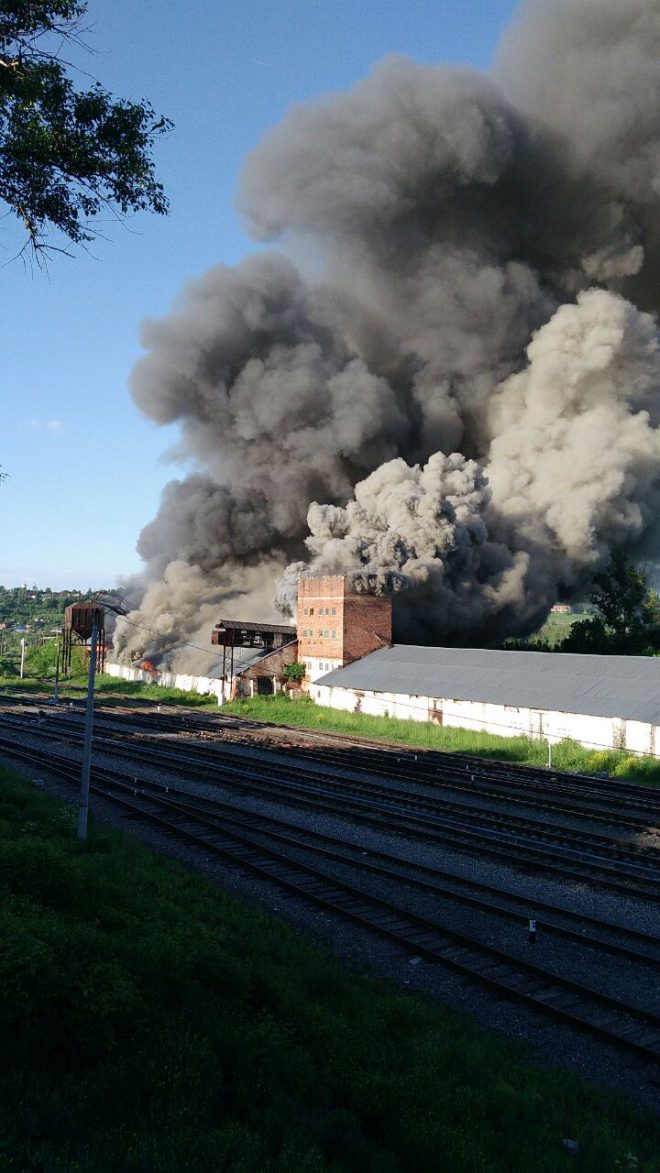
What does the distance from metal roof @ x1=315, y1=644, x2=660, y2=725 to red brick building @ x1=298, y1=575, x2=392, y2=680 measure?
92 centimetres

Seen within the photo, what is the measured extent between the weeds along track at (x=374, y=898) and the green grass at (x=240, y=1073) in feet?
4.35

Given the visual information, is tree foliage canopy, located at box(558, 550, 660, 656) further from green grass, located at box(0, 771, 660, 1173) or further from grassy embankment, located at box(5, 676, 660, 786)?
green grass, located at box(0, 771, 660, 1173)

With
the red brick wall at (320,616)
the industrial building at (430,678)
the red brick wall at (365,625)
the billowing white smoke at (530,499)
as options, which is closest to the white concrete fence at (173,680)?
the industrial building at (430,678)

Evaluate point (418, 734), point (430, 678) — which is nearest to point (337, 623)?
point (430, 678)

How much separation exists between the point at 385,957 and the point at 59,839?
637 cm

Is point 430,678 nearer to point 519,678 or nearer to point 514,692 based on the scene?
point 519,678

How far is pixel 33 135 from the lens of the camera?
493 inches

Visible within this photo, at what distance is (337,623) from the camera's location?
45.7 meters

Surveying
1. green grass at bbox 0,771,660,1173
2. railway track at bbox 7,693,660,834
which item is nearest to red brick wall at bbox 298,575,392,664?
railway track at bbox 7,693,660,834

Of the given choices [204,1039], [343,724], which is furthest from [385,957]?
[343,724]

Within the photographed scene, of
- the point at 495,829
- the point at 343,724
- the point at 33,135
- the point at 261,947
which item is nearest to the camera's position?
the point at 261,947

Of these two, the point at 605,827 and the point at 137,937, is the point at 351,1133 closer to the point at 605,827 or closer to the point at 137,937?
the point at 137,937

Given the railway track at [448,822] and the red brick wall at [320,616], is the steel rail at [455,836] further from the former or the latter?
the red brick wall at [320,616]

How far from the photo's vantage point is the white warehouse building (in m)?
29.5
